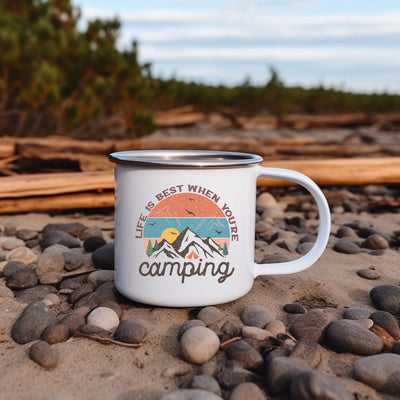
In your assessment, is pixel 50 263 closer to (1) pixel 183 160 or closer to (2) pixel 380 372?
(1) pixel 183 160

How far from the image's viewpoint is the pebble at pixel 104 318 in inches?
68.5

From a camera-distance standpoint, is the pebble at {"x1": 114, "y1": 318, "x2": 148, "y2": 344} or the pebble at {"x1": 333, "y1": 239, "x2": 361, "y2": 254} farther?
the pebble at {"x1": 333, "y1": 239, "x2": 361, "y2": 254}

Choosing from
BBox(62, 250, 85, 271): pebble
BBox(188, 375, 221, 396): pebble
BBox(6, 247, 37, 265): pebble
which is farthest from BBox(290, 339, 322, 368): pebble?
BBox(6, 247, 37, 265): pebble

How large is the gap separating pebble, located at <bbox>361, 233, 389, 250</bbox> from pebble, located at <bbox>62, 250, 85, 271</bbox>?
143cm

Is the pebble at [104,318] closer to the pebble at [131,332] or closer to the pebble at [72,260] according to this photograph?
the pebble at [131,332]

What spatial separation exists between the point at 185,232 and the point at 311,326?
514 mm

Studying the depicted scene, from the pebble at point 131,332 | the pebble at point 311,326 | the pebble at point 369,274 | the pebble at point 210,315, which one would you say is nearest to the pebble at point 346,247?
the pebble at point 369,274

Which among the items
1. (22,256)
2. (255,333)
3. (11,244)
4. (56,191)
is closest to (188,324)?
(255,333)

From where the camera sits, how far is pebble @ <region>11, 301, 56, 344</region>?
5.58ft

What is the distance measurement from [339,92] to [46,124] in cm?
890

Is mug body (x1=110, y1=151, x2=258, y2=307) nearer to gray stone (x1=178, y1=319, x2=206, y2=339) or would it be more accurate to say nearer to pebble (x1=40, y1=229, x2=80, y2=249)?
gray stone (x1=178, y1=319, x2=206, y2=339)

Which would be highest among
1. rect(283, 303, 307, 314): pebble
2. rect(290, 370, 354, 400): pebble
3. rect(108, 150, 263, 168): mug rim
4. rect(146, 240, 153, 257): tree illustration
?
rect(108, 150, 263, 168): mug rim

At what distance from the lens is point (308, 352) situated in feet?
5.12

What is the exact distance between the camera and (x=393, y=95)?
14.2 m
